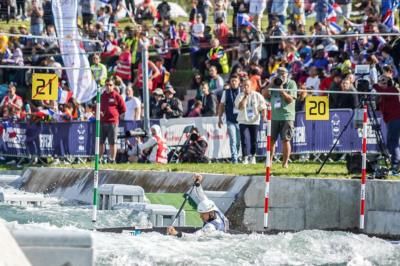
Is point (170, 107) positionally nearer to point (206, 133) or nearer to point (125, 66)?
point (206, 133)

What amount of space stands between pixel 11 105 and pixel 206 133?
595 centimetres

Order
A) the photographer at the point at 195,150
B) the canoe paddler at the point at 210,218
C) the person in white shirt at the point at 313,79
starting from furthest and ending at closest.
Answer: the person in white shirt at the point at 313,79, the photographer at the point at 195,150, the canoe paddler at the point at 210,218

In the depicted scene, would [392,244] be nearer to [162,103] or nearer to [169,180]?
[169,180]

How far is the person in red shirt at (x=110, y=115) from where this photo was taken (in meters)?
28.2

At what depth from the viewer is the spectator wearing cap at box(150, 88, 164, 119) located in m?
30.3

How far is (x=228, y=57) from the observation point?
3309 cm

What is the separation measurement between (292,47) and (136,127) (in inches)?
177

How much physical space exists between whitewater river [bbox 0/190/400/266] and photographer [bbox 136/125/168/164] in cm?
897

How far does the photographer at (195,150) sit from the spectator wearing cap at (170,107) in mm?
2208

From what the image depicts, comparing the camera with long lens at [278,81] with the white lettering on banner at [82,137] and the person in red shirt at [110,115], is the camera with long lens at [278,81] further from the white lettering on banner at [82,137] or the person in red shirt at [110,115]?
the white lettering on banner at [82,137]

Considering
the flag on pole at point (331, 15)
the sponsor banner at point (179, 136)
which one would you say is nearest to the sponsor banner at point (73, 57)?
the sponsor banner at point (179, 136)

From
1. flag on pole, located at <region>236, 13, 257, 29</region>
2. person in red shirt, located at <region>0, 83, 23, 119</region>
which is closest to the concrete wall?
person in red shirt, located at <region>0, 83, 23, 119</region>

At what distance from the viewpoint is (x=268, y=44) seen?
32.3 m

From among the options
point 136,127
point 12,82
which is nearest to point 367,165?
point 136,127
